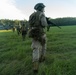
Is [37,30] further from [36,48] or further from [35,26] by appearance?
[36,48]

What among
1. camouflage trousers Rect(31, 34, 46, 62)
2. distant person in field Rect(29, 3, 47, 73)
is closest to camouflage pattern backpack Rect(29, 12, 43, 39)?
distant person in field Rect(29, 3, 47, 73)

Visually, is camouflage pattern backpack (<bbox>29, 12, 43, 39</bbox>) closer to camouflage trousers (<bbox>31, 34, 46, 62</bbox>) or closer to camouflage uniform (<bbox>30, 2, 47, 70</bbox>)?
camouflage uniform (<bbox>30, 2, 47, 70</bbox>)

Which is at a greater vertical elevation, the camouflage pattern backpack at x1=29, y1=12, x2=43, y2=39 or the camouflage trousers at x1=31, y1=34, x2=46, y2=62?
the camouflage pattern backpack at x1=29, y1=12, x2=43, y2=39

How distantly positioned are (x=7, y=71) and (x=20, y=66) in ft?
1.58

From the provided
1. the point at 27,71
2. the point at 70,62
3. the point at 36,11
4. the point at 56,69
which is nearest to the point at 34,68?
the point at 27,71

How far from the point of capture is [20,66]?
6.46 meters

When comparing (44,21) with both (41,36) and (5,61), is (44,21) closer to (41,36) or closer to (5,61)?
(41,36)

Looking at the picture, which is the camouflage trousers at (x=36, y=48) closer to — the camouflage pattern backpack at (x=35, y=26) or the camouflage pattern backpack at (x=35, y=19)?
the camouflage pattern backpack at (x=35, y=26)

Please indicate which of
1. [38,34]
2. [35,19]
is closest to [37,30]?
[38,34]

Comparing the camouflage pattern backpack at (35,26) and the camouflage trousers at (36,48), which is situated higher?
the camouflage pattern backpack at (35,26)

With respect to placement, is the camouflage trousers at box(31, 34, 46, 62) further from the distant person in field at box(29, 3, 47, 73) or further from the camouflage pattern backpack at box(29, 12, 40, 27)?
the camouflage pattern backpack at box(29, 12, 40, 27)

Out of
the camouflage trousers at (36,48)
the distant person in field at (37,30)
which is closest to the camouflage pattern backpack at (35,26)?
the distant person in field at (37,30)

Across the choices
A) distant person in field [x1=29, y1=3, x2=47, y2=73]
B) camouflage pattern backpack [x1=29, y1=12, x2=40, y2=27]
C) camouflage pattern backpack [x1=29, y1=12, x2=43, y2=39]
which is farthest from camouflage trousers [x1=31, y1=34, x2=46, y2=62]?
camouflage pattern backpack [x1=29, y1=12, x2=40, y2=27]

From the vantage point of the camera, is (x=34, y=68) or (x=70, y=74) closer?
(x=70, y=74)
